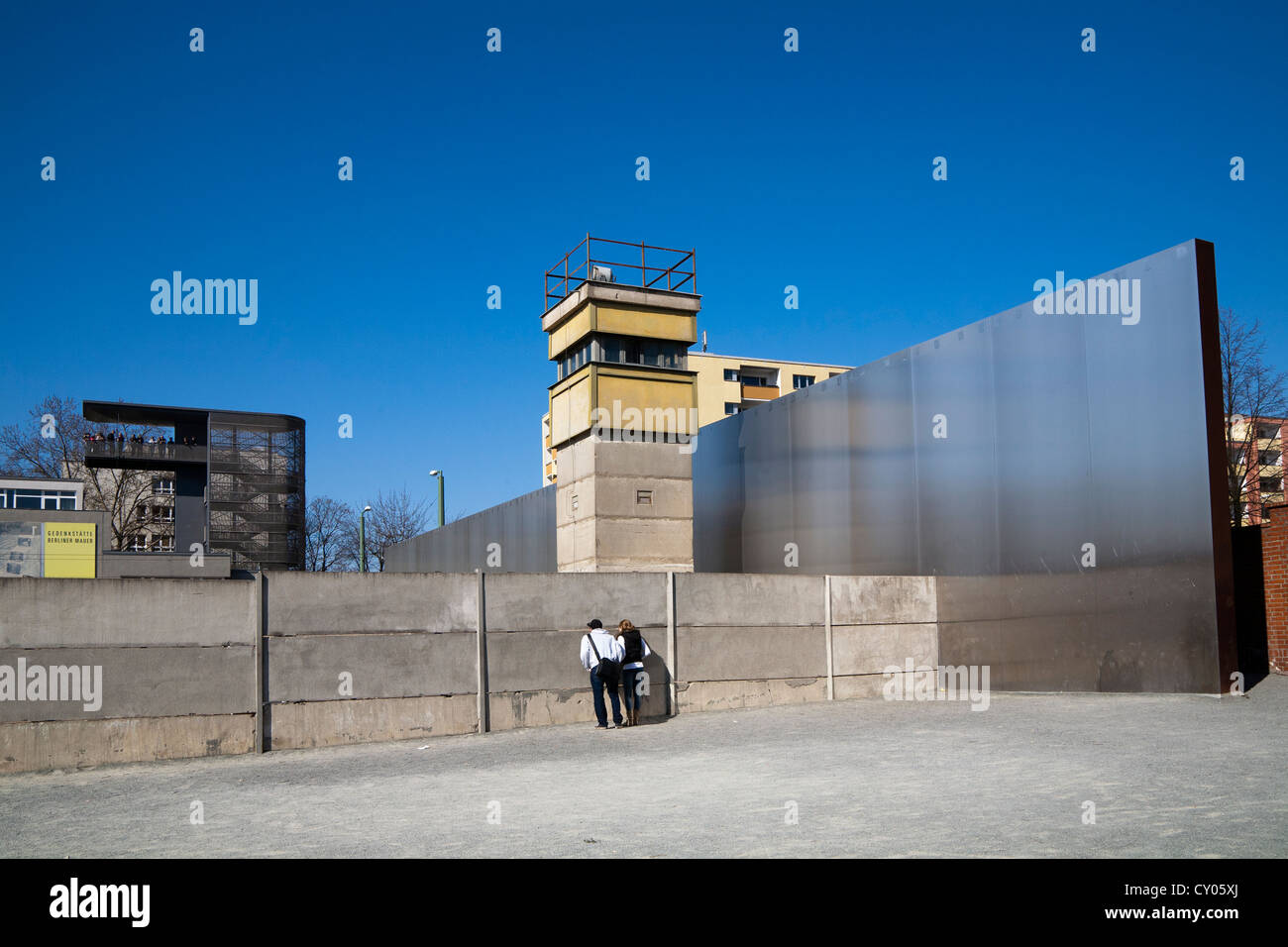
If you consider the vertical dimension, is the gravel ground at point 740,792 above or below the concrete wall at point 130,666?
below

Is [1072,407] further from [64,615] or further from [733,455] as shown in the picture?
[64,615]

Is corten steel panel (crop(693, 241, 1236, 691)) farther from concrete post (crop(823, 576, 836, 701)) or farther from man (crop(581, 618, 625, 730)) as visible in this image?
man (crop(581, 618, 625, 730))

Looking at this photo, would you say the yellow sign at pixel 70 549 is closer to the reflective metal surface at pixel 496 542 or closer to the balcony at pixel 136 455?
the reflective metal surface at pixel 496 542

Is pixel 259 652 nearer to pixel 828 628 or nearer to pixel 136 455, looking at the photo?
pixel 828 628

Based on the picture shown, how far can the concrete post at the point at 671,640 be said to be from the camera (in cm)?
1744

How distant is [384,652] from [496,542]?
29925 mm

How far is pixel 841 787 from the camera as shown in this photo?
32.5 ft

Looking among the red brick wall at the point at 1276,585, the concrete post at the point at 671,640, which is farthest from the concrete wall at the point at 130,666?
the red brick wall at the point at 1276,585

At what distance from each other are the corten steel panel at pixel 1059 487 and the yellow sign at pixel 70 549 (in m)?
30.8

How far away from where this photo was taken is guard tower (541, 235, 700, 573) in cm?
2450

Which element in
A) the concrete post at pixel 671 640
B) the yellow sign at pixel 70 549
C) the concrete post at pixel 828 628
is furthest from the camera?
the yellow sign at pixel 70 549

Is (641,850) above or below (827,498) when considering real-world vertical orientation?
below
